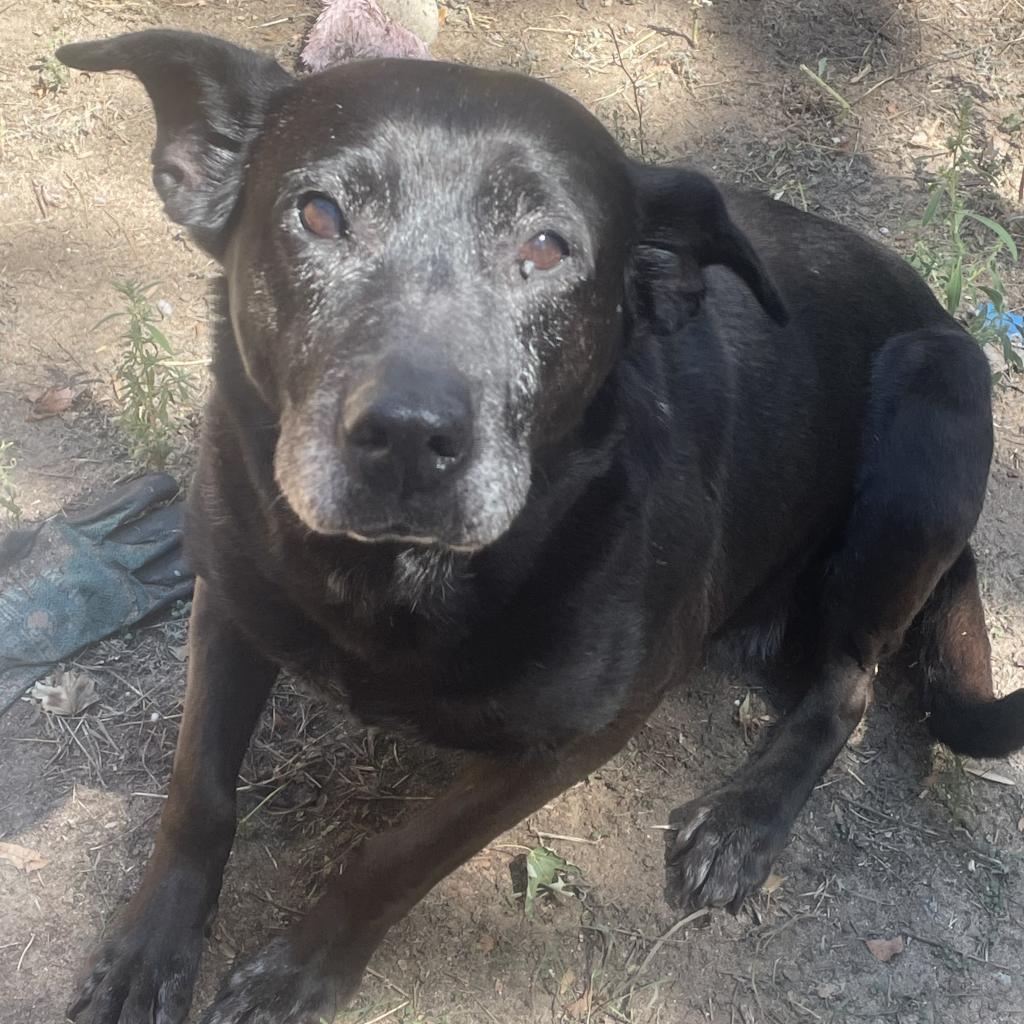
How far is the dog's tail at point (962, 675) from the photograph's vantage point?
3016 mm

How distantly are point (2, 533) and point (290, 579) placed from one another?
124 centimetres

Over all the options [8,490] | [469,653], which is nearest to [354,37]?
[8,490]

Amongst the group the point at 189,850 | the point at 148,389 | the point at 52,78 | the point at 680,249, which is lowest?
the point at 189,850

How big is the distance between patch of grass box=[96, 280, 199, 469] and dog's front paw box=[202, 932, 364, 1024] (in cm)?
148

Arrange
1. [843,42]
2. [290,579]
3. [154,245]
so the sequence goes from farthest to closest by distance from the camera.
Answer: [843,42] → [154,245] → [290,579]

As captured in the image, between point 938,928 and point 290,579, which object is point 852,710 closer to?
point 938,928

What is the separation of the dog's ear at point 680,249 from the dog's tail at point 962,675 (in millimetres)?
1225

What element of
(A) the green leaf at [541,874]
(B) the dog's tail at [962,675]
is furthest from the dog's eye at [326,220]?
(B) the dog's tail at [962,675]

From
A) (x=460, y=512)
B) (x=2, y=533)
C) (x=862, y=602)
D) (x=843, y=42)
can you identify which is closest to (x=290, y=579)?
(x=460, y=512)

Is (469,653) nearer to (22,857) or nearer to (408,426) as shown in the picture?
(408,426)

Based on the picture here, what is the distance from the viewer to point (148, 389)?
336 cm

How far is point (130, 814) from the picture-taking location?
9.18 ft

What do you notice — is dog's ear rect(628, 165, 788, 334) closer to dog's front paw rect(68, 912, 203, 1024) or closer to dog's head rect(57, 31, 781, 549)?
dog's head rect(57, 31, 781, 549)

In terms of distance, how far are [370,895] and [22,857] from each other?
82 centimetres
